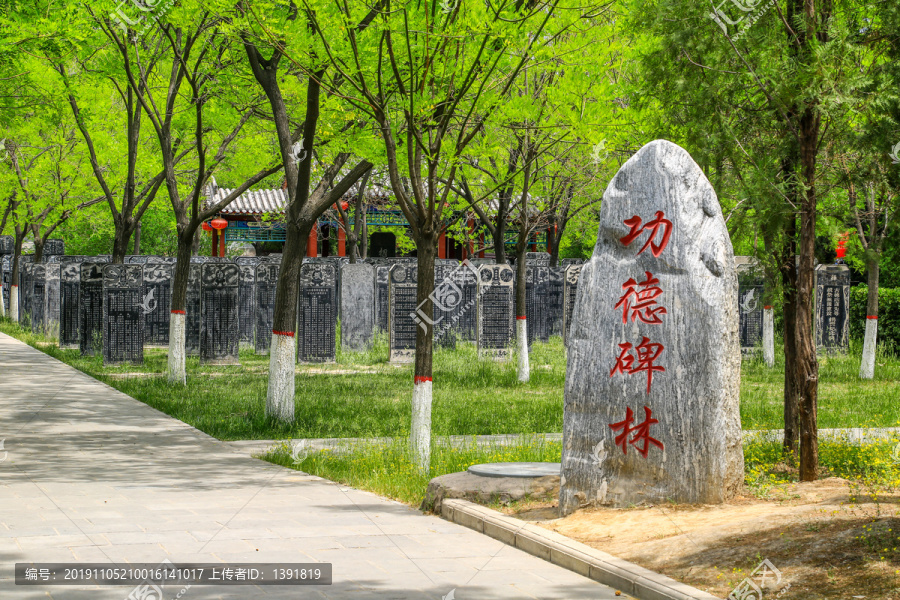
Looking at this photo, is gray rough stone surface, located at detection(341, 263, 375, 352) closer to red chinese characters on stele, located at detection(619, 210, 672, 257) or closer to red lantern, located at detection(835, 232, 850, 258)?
red lantern, located at detection(835, 232, 850, 258)

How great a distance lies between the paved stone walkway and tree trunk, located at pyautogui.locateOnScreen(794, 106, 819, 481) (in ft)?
9.14

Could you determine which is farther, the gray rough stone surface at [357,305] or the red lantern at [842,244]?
the gray rough stone surface at [357,305]


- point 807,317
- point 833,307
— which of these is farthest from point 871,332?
point 807,317

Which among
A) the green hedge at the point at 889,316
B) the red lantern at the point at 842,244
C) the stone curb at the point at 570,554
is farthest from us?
the green hedge at the point at 889,316

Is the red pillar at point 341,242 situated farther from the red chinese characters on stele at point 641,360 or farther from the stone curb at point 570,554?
the red chinese characters on stele at point 641,360

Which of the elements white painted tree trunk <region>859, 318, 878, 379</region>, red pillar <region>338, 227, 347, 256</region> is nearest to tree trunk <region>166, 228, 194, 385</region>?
→ white painted tree trunk <region>859, 318, 878, 379</region>

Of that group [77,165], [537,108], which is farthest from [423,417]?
[77,165]

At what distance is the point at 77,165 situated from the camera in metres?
26.7

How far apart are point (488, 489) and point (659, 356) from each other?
1.66 m

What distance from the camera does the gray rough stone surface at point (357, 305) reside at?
67.1ft

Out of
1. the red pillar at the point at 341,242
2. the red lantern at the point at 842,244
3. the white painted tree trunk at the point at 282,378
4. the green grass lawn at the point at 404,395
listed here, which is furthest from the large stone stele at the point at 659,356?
the red pillar at the point at 341,242

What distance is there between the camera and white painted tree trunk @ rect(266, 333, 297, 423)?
1150 cm

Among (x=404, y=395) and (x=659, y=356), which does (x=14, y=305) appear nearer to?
(x=404, y=395)

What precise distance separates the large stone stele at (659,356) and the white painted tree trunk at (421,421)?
2145 mm
